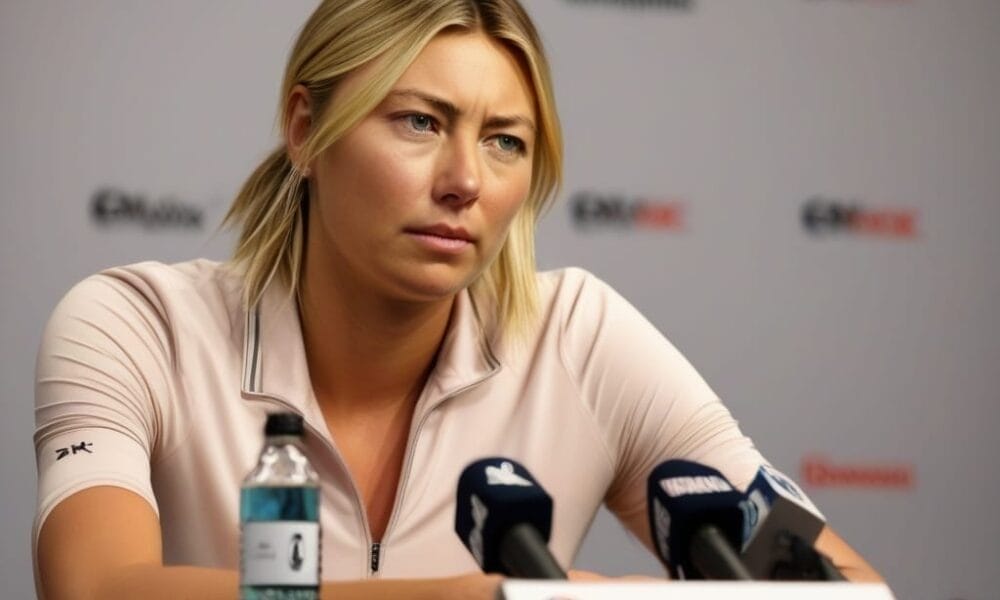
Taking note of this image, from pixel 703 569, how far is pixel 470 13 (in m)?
0.88

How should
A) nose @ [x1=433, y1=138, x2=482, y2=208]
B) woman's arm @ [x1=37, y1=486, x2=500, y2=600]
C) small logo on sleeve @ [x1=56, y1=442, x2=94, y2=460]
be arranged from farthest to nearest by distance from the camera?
1. nose @ [x1=433, y1=138, x2=482, y2=208]
2. small logo on sleeve @ [x1=56, y1=442, x2=94, y2=460]
3. woman's arm @ [x1=37, y1=486, x2=500, y2=600]

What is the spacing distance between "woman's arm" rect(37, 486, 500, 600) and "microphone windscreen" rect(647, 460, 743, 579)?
0.24 metres

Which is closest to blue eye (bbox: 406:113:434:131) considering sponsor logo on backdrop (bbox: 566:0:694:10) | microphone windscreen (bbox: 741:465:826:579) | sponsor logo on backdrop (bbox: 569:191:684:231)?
microphone windscreen (bbox: 741:465:826:579)

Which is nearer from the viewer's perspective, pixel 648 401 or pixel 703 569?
pixel 703 569

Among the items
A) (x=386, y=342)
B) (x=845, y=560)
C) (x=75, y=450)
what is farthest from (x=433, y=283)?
(x=845, y=560)

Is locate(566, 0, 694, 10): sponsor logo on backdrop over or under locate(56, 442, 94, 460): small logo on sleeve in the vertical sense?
over

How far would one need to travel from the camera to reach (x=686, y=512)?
1077mm

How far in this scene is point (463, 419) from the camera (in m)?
1.84

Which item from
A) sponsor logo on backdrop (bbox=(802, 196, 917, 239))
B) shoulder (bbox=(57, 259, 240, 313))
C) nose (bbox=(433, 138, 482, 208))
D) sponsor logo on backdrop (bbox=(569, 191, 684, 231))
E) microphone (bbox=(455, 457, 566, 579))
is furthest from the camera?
sponsor logo on backdrop (bbox=(802, 196, 917, 239))

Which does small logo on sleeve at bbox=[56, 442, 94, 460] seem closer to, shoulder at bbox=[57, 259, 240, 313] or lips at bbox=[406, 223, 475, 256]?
shoulder at bbox=[57, 259, 240, 313]

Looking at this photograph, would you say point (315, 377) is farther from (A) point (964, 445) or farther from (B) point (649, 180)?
(A) point (964, 445)

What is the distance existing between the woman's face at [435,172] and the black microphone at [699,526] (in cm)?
63

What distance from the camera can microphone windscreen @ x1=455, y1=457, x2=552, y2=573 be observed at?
1042mm

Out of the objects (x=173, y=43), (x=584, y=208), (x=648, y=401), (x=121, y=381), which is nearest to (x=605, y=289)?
(x=648, y=401)
